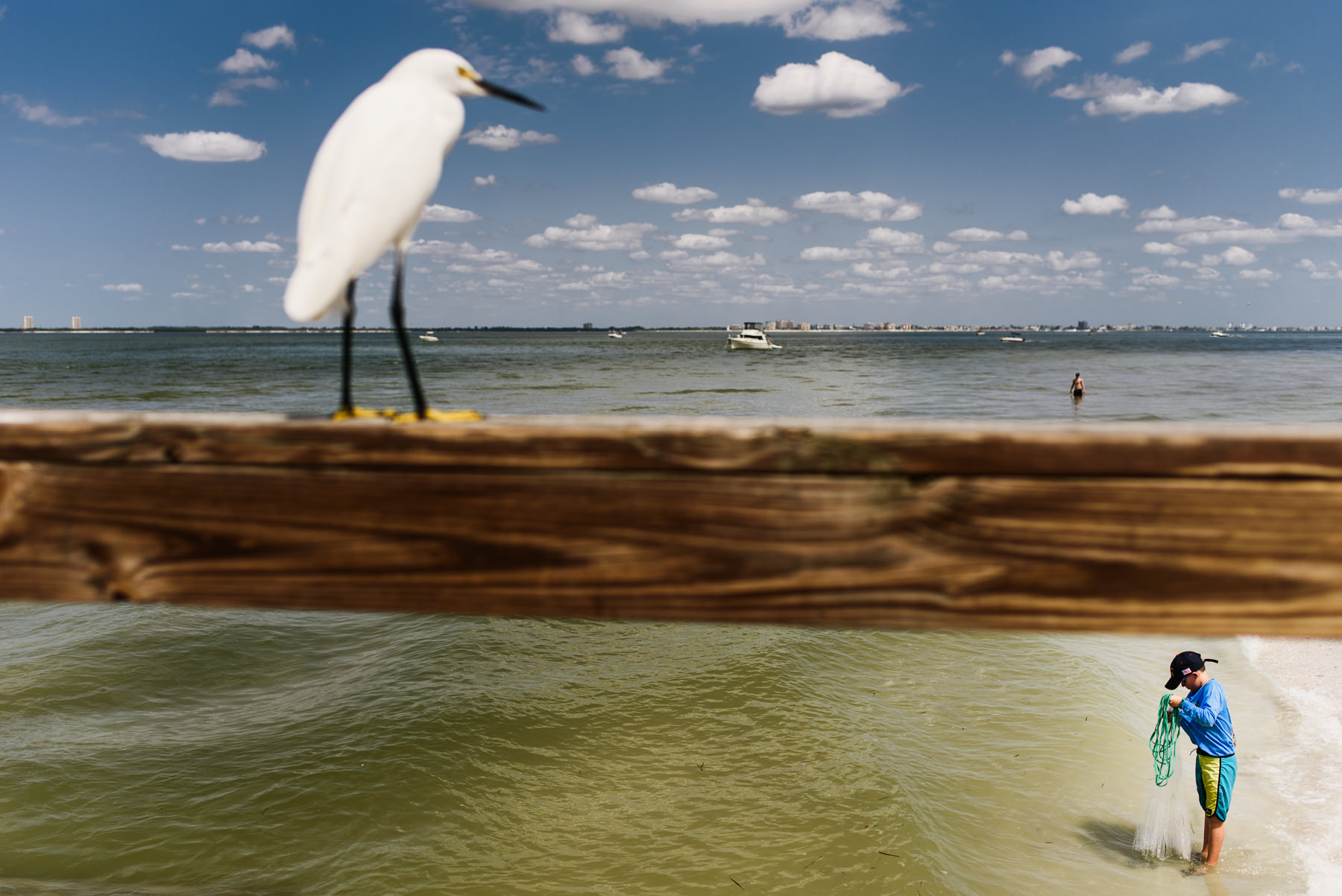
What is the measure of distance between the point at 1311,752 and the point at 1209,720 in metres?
2.81

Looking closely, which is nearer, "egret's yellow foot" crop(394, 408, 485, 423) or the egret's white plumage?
"egret's yellow foot" crop(394, 408, 485, 423)

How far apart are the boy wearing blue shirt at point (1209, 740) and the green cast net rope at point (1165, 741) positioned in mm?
68

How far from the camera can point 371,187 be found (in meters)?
1.47

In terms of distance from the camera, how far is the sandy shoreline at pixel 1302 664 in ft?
29.0

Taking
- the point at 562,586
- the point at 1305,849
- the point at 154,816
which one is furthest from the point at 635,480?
the point at 1305,849

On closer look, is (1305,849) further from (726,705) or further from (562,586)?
(562,586)

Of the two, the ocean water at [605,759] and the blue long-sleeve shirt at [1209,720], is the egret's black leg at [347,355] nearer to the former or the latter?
the ocean water at [605,759]

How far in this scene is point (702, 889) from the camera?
507 centimetres

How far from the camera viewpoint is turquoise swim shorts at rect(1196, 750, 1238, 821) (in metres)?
5.57

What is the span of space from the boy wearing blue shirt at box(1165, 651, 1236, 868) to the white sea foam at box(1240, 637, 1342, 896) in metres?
0.61

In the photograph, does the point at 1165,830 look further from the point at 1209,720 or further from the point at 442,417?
the point at 442,417

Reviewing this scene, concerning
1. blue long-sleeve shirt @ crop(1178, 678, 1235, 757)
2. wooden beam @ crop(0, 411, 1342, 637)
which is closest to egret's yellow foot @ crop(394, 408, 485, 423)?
wooden beam @ crop(0, 411, 1342, 637)

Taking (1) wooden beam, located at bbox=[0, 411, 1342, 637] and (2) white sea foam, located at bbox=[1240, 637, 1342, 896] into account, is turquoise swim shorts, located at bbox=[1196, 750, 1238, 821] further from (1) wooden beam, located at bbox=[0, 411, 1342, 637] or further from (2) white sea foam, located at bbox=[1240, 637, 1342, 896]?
(1) wooden beam, located at bbox=[0, 411, 1342, 637]

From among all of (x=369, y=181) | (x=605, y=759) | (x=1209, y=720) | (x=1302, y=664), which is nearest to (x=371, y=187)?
(x=369, y=181)
